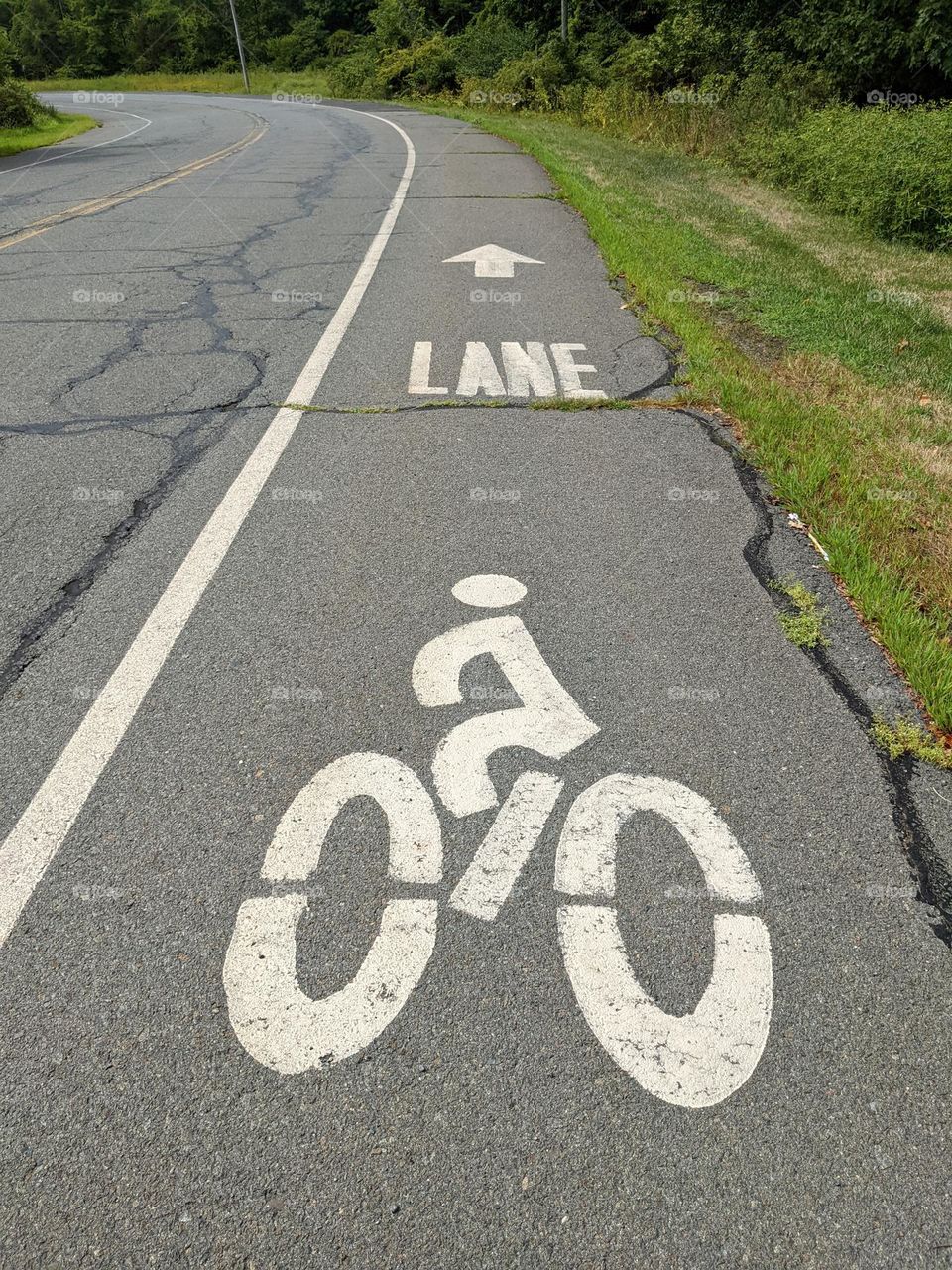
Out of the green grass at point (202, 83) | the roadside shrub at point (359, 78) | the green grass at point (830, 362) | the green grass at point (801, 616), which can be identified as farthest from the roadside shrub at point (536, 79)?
the green grass at point (801, 616)

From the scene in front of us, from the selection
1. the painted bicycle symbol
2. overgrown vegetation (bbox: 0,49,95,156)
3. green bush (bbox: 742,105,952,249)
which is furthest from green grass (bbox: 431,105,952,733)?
overgrown vegetation (bbox: 0,49,95,156)

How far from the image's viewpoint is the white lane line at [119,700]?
8.43 feet

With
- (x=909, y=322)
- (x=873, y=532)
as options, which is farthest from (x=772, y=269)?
(x=873, y=532)

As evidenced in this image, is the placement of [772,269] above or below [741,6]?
below

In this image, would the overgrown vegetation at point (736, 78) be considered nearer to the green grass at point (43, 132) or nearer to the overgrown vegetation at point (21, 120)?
the overgrown vegetation at point (21, 120)

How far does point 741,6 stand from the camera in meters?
22.6

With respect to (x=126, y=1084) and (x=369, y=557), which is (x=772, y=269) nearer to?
(x=369, y=557)

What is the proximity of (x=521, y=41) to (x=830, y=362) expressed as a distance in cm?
3857

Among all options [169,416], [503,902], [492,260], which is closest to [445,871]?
[503,902]

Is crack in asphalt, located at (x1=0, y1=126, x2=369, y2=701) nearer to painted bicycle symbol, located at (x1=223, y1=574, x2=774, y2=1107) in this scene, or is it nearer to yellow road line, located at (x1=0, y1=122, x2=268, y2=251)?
painted bicycle symbol, located at (x1=223, y1=574, x2=774, y2=1107)

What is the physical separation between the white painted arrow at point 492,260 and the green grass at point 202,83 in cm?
4890

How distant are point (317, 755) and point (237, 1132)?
4.09ft

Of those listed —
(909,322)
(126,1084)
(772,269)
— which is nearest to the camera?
(126,1084)

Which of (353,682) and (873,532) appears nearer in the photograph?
(353,682)
